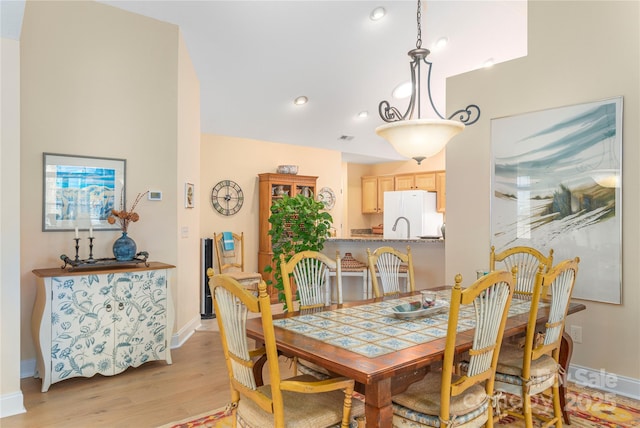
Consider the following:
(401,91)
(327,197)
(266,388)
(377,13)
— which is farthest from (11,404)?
(327,197)

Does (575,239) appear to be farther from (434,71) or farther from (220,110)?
(220,110)

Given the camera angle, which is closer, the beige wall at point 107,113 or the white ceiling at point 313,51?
the beige wall at point 107,113

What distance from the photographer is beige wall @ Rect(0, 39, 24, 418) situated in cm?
266

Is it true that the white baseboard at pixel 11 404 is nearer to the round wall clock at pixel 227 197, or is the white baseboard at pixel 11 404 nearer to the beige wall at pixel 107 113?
the beige wall at pixel 107 113

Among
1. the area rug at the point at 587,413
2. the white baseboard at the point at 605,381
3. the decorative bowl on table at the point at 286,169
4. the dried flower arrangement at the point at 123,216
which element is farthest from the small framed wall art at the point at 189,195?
the white baseboard at the point at 605,381

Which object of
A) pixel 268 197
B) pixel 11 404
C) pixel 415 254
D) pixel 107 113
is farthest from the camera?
pixel 268 197

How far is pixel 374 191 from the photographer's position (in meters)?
9.16

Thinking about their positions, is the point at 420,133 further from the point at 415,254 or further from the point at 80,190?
the point at 80,190

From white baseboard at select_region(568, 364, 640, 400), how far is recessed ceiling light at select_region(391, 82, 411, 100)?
4.06m

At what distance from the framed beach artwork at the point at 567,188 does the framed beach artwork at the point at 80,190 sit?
3.37 m

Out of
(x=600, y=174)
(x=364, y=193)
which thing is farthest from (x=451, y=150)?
(x=364, y=193)

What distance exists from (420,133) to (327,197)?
515 cm

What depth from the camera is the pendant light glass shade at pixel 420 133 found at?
2.47m

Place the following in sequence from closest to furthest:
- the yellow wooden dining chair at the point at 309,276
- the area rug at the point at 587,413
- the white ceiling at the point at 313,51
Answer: the area rug at the point at 587,413 < the yellow wooden dining chair at the point at 309,276 < the white ceiling at the point at 313,51
